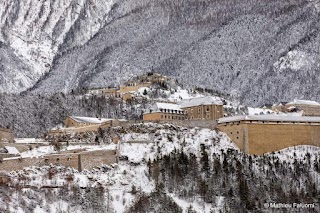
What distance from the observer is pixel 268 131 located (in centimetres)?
10519

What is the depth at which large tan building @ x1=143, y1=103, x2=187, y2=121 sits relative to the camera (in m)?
115

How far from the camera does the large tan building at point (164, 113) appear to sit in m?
115

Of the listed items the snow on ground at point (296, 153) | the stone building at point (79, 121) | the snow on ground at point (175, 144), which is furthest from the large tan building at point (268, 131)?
the stone building at point (79, 121)

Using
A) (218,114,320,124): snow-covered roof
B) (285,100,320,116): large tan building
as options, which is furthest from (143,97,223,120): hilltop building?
(285,100,320,116): large tan building

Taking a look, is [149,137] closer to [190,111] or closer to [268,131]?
[268,131]

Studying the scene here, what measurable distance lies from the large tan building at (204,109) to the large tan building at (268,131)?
468 inches

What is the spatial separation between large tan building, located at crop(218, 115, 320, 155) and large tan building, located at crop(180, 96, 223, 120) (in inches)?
468

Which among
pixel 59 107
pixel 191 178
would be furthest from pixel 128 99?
pixel 191 178

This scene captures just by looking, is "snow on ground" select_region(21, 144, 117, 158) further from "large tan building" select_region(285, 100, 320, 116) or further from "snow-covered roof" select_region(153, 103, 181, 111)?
"large tan building" select_region(285, 100, 320, 116)

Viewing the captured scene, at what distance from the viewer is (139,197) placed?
290 feet

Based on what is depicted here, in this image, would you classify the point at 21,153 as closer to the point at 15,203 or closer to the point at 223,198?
the point at 15,203

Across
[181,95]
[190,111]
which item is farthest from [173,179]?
[181,95]

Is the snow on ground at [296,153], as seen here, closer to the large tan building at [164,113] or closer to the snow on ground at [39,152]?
the large tan building at [164,113]

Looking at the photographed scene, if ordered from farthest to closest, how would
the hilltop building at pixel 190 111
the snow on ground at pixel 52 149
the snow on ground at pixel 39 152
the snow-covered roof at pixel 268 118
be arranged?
the hilltop building at pixel 190 111
the snow-covered roof at pixel 268 118
the snow on ground at pixel 52 149
the snow on ground at pixel 39 152
